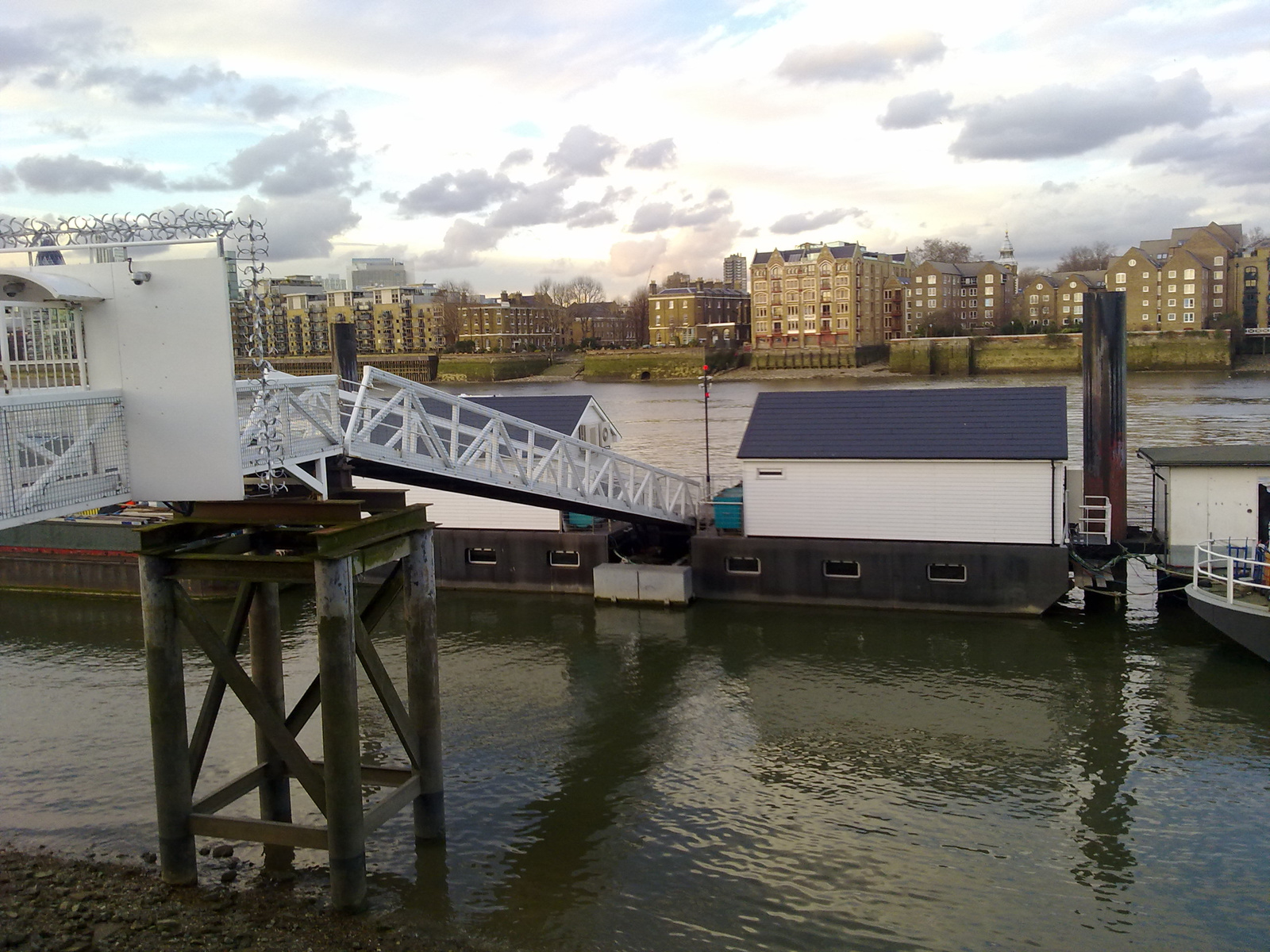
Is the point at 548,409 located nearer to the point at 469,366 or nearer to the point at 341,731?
the point at 341,731

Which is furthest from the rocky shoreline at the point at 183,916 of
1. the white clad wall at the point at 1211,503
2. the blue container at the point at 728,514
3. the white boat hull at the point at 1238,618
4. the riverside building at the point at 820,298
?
the riverside building at the point at 820,298

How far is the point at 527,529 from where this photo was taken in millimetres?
23422

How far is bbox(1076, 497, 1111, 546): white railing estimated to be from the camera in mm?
20547

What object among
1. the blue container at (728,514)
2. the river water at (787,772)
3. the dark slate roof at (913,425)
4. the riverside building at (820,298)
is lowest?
the river water at (787,772)

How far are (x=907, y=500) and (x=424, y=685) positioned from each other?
1205 cm

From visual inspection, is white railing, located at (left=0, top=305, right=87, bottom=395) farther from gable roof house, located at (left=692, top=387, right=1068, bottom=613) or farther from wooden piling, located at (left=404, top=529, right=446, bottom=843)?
gable roof house, located at (left=692, top=387, right=1068, bottom=613)

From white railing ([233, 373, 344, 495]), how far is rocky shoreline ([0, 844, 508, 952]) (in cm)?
420

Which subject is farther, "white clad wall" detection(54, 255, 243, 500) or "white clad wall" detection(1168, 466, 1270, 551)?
"white clad wall" detection(1168, 466, 1270, 551)

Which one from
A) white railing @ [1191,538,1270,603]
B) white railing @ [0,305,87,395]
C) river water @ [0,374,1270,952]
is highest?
white railing @ [0,305,87,395]

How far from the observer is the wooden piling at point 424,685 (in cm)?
1134

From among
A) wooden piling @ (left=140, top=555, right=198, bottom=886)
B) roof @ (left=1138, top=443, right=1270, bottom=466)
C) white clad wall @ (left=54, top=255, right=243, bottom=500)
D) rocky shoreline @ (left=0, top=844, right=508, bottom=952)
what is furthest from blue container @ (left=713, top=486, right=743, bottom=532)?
white clad wall @ (left=54, top=255, right=243, bottom=500)

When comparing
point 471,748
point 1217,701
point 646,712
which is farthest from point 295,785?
point 1217,701

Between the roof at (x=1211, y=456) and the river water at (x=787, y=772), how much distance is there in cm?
293

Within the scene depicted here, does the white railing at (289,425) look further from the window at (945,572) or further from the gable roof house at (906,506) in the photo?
the window at (945,572)
